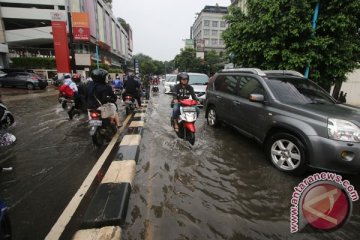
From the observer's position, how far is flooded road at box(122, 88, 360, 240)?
Answer: 2.81 metres

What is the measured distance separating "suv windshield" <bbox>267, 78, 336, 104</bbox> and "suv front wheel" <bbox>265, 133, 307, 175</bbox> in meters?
0.84

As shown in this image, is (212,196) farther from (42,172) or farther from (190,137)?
(42,172)

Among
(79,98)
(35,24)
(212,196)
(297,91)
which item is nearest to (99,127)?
(212,196)

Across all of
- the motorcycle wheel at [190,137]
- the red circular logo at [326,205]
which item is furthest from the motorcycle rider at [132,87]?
the red circular logo at [326,205]

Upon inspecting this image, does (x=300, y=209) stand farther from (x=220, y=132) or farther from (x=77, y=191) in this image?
(x=220, y=132)

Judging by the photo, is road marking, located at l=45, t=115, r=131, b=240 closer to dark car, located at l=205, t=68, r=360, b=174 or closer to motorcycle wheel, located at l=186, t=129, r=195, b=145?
motorcycle wheel, located at l=186, t=129, r=195, b=145

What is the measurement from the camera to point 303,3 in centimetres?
720

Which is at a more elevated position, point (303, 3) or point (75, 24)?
point (75, 24)

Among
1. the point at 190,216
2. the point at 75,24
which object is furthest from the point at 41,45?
the point at 190,216

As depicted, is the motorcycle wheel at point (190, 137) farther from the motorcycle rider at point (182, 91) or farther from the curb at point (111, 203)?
the curb at point (111, 203)

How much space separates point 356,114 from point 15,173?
6.27m

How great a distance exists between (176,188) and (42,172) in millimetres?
2541

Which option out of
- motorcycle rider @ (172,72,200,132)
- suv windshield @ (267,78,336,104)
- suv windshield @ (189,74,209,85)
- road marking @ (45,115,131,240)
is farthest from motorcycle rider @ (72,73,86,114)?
suv windshield @ (267,78,336,104)

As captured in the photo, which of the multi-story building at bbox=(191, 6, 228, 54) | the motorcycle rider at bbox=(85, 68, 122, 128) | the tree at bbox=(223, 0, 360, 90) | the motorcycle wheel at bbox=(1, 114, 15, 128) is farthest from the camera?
the multi-story building at bbox=(191, 6, 228, 54)
